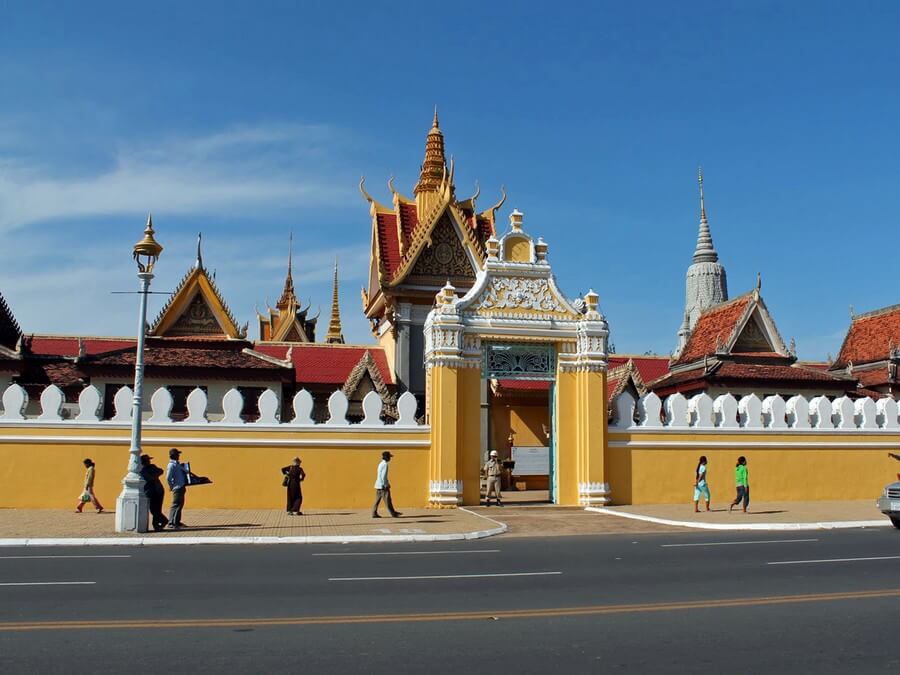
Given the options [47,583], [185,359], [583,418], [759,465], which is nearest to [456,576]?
[47,583]

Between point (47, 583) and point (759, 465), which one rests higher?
point (759, 465)

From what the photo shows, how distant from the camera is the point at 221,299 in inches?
1169

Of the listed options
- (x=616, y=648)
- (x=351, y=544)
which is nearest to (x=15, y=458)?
(x=351, y=544)

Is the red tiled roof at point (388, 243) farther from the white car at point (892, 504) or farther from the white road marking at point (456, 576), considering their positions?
the white road marking at point (456, 576)

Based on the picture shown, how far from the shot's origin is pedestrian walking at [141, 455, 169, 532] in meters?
16.4

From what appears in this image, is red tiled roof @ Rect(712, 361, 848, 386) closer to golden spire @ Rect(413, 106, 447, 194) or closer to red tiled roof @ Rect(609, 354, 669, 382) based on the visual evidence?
red tiled roof @ Rect(609, 354, 669, 382)

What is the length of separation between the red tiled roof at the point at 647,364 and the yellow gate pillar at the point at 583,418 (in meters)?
17.3

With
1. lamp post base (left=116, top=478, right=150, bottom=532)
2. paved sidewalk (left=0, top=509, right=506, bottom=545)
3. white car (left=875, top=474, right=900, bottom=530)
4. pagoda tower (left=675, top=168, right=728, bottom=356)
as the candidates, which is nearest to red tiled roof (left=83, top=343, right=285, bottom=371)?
paved sidewalk (left=0, top=509, right=506, bottom=545)

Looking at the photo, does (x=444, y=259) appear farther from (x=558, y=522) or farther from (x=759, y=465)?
(x=558, y=522)

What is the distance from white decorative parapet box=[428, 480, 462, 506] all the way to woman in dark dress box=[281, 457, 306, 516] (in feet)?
10.2

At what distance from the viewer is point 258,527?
16375mm

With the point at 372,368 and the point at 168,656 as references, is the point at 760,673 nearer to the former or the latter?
the point at 168,656

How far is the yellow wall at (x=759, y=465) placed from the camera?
72.5 ft

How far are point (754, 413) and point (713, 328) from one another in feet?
38.6
